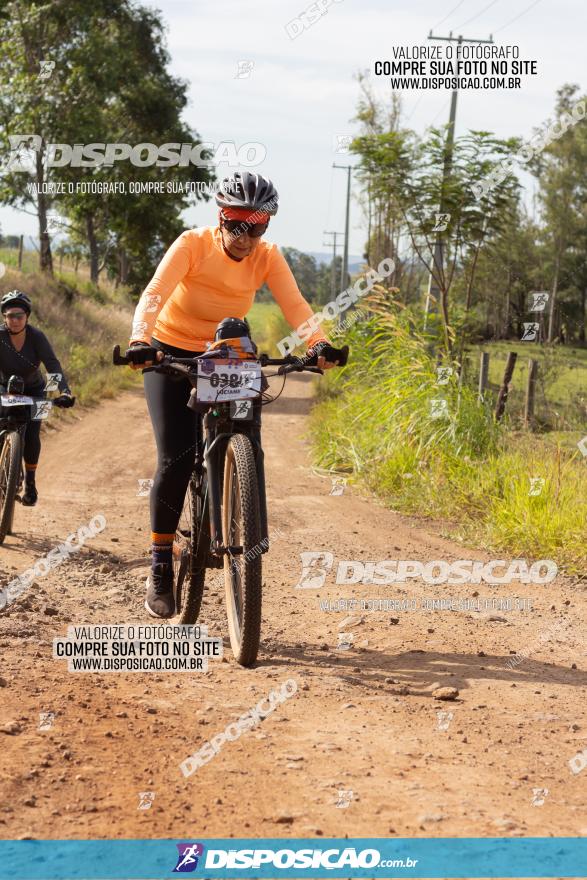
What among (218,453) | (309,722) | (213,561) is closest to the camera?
(309,722)

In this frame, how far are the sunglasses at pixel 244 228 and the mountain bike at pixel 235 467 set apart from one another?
66 cm

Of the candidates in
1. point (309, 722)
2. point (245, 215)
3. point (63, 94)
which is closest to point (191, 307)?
point (245, 215)

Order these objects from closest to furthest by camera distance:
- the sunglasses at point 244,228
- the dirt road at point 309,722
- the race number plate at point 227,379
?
the dirt road at point 309,722 → the race number plate at point 227,379 → the sunglasses at point 244,228

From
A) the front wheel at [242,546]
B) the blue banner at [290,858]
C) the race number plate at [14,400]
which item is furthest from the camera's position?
the race number plate at [14,400]

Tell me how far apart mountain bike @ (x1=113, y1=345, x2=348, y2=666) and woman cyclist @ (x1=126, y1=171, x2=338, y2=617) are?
0.45 ft

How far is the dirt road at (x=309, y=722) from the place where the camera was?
3303mm

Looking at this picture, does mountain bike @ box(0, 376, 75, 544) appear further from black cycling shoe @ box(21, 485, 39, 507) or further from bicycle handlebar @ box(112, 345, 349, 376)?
bicycle handlebar @ box(112, 345, 349, 376)

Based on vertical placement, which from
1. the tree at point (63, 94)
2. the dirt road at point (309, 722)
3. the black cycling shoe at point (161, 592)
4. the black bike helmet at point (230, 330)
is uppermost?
the tree at point (63, 94)

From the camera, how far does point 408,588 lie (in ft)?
23.2

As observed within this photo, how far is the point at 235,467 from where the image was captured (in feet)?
16.2

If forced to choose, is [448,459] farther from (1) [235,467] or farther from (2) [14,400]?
(1) [235,467]

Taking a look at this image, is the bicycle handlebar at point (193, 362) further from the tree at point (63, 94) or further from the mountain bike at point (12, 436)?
the tree at point (63, 94)

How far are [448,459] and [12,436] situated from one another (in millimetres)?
4430

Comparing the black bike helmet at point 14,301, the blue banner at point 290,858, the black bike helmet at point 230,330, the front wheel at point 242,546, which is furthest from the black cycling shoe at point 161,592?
the black bike helmet at point 14,301
